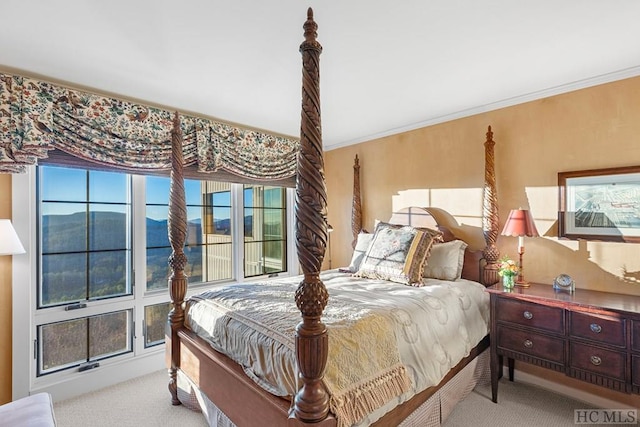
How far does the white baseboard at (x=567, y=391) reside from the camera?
7.30 ft

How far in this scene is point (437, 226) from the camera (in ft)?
10.4

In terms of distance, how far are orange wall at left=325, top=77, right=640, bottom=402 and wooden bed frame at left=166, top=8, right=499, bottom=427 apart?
1143 mm

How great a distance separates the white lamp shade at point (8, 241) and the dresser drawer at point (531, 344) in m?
3.40

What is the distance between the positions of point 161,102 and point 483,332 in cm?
342

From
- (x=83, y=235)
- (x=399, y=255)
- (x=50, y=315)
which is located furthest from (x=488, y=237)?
(x=50, y=315)

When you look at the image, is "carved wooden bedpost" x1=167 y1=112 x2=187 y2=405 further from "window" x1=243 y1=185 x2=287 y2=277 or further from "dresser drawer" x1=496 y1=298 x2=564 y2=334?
"dresser drawer" x1=496 y1=298 x2=564 y2=334

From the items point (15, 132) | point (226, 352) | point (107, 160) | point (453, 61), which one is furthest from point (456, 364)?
point (15, 132)

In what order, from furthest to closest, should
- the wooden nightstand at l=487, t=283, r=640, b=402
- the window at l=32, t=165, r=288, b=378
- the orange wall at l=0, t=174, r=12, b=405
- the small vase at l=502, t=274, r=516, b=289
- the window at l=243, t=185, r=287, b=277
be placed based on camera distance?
the window at l=243, t=185, r=287, b=277, the window at l=32, t=165, r=288, b=378, the small vase at l=502, t=274, r=516, b=289, the orange wall at l=0, t=174, r=12, b=405, the wooden nightstand at l=487, t=283, r=640, b=402

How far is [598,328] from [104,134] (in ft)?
12.5

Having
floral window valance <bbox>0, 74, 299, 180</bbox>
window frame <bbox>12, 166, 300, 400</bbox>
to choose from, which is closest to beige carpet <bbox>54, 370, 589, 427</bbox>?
window frame <bbox>12, 166, 300, 400</bbox>

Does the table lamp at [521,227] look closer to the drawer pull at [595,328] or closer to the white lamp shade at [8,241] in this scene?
the drawer pull at [595,328]

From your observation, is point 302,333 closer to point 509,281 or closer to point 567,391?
point 509,281

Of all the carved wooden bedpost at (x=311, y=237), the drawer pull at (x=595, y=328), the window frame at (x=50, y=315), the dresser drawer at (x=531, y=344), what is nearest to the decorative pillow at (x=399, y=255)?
the dresser drawer at (x=531, y=344)

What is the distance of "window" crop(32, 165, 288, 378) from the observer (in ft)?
8.27
